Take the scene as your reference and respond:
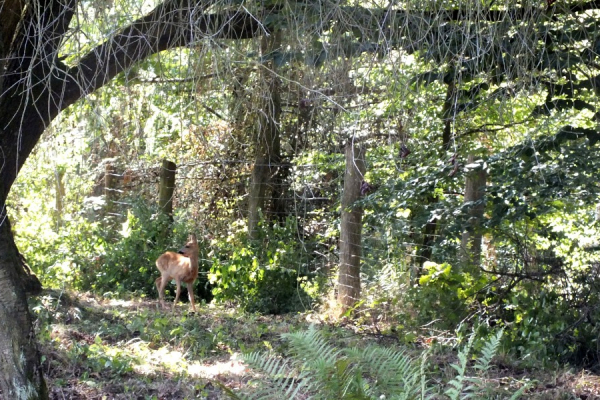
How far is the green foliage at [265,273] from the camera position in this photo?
9.73 metres

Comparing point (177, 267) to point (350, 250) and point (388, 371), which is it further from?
point (388, 371)

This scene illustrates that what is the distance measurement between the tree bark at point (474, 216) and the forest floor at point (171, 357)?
1125 mm

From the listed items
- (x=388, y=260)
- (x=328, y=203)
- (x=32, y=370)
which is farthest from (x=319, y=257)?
(x=32, y=370)

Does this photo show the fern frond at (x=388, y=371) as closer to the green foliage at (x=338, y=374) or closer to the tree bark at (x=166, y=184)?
the green foliage at (x=338, y=374)

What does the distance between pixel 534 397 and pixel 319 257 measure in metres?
4.99

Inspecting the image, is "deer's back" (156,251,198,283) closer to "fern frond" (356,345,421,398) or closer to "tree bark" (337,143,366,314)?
"tree bark" (337,143,366,314)

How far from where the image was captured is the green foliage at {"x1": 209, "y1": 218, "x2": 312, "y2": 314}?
9734 mm

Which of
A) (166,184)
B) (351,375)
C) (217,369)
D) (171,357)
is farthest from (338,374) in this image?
(166,184)

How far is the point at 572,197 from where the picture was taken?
6266 mm

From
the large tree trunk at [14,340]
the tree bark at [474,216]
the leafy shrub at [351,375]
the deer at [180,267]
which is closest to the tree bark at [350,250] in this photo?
the tree bark at [474,216]

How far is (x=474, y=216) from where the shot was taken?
6.75 metres

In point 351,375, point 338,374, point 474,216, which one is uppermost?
point 338,374

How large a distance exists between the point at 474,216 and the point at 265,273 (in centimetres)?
384

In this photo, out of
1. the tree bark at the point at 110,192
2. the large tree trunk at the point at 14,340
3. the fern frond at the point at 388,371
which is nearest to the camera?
the fern frond at the point at 388,371
